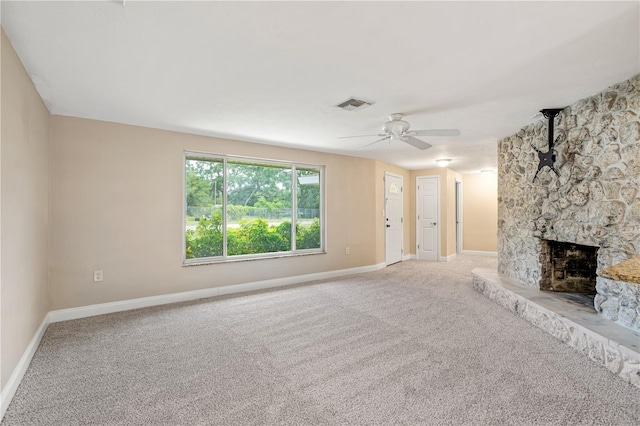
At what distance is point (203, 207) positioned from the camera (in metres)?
4.44

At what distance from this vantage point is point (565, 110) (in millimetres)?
3201

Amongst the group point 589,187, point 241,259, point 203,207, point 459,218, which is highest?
point 589,187

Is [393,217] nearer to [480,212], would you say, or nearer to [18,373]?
[480,212]

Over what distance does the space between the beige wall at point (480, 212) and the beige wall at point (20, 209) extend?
848 centimetres

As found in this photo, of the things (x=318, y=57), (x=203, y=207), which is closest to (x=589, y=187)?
(x=318, y=57)

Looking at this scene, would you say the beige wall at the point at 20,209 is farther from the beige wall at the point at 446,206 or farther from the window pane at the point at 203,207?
the beige wall at the point at 446,206

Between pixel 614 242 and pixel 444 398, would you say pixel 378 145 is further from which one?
pixel 444 398

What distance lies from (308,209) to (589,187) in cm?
373

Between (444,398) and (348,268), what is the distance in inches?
155

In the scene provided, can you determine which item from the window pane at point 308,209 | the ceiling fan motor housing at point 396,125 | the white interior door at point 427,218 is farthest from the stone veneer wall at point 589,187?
the white interior door at point 427,218

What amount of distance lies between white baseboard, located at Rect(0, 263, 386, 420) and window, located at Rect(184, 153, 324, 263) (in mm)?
439

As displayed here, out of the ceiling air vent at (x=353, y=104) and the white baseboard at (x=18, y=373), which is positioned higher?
the ceiling air vent at (x=353, y=104)

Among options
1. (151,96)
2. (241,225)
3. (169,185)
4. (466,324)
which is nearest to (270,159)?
(241,225)

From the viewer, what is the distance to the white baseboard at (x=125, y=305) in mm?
2095
